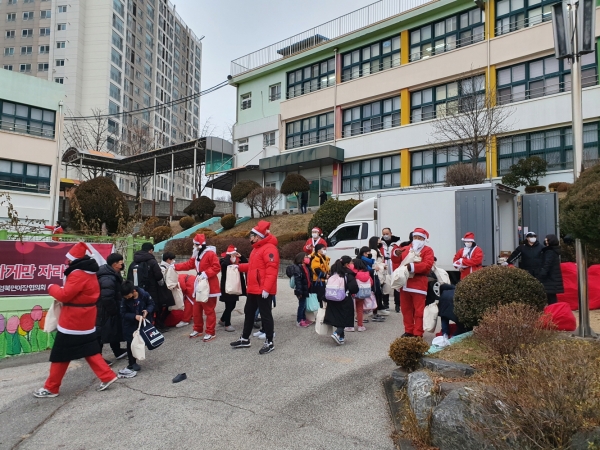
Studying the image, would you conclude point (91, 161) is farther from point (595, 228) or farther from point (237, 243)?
point (595, 228)

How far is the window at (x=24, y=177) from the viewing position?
90.1 ft

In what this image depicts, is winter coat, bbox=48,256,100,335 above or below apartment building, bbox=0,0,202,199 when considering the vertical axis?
below

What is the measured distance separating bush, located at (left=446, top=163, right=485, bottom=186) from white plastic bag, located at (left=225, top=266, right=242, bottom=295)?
13.9 m

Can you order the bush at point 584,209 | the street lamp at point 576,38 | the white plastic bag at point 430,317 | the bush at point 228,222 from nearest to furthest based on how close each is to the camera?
the bush at point 584,209 → the white plastic bag at point 430,317 → the street lamp at point 576,38 → the bush at point 228,222

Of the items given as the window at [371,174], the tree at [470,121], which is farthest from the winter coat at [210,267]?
the window at [371,174]

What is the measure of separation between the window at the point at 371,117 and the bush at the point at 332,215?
9.53 meters

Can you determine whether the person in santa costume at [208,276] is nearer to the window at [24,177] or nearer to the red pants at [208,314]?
the red pants at [208,314]

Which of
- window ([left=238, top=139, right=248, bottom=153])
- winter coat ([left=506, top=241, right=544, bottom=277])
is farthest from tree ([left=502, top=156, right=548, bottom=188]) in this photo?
window ([left=238, top=139, right=248, bottom=153])

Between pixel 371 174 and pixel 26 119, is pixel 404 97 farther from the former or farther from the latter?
pixel 26 119

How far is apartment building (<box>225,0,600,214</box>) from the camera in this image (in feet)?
70.4

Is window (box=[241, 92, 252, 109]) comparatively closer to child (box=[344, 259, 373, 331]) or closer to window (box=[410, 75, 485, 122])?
window (box=[410, 75, 485, 122])

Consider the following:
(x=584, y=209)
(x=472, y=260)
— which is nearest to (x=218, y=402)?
(x=584, y=209)

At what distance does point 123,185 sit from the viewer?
67188 millimetres

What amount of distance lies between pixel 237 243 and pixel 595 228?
16.7 m
